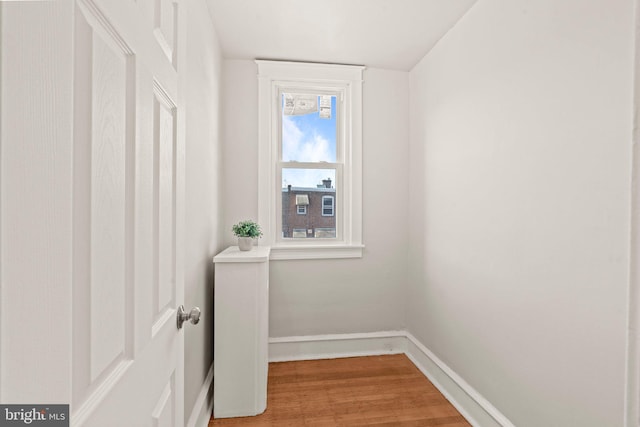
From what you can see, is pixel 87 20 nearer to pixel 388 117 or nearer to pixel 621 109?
pixel 621 109

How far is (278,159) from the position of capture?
9.23ft

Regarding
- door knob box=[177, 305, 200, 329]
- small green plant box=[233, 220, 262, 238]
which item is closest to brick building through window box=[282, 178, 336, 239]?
small green plant box=[233, 220, 262, 238]

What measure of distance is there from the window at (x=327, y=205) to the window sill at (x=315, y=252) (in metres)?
0.32

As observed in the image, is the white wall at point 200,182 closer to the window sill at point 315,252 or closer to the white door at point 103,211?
the window sill at point 315,252

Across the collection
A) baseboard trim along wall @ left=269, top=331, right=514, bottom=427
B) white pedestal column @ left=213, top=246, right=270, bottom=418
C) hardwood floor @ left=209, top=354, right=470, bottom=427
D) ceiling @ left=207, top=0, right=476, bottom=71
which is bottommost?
hardwood floor @ left=209, top=354, right=470, bottom=427

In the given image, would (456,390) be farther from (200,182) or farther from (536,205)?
(200,182)

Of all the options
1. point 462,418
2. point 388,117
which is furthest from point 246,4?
point 462,418

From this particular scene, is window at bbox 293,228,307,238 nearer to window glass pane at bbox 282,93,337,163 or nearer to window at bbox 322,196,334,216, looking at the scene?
window at bbox 322,196,334,216

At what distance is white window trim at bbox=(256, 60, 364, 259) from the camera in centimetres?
268

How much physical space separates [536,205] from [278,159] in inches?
77.1

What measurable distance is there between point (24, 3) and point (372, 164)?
263cm

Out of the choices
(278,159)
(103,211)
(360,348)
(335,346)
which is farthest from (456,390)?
(103,211)

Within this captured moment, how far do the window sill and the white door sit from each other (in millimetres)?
1823

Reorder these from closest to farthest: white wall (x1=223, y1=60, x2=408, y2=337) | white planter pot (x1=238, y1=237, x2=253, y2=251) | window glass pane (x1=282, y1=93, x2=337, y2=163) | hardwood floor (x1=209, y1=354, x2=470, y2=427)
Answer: hardwood floor (x1=209, y1=354, x2=470, y2=427)
white planter pot (x1=238, y1=237, x2=253, y2=251)
white wall (x1=223, y1=60, x2=408, y2=337)
window glass pane (x1=282, y1=93, x2=337, y2=163)
